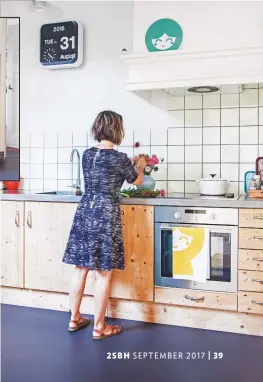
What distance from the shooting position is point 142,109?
359cm

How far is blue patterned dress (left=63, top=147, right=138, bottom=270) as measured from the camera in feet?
8.80

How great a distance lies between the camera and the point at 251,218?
106 inches

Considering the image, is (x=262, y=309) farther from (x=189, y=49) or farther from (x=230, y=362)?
(x=189, y=49)

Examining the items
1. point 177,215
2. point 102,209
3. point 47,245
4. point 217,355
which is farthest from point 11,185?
point 217,355

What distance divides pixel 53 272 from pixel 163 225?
0.88 m

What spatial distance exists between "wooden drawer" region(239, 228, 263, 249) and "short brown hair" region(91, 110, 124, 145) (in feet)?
3.07

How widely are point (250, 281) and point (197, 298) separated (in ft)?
1.14

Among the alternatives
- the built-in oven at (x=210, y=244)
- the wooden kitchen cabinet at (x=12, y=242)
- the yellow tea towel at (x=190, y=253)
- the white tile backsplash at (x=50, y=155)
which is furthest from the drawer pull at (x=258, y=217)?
the white tile backsplash at (x=50, y=155)

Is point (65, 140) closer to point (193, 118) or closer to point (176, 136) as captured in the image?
point (176, 136)

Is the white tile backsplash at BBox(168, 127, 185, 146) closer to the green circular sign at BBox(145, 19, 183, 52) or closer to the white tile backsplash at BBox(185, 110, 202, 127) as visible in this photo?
the white tile backsplash at BBox(185, 110, 202, 127)

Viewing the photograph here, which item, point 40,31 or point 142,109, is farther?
point 40,31

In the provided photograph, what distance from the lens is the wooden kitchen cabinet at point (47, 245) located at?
3133 mm

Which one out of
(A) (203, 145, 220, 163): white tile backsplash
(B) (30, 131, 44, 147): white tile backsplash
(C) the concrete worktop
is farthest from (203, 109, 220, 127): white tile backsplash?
(B) (30, 131, 44, 147): white tile backsplash
